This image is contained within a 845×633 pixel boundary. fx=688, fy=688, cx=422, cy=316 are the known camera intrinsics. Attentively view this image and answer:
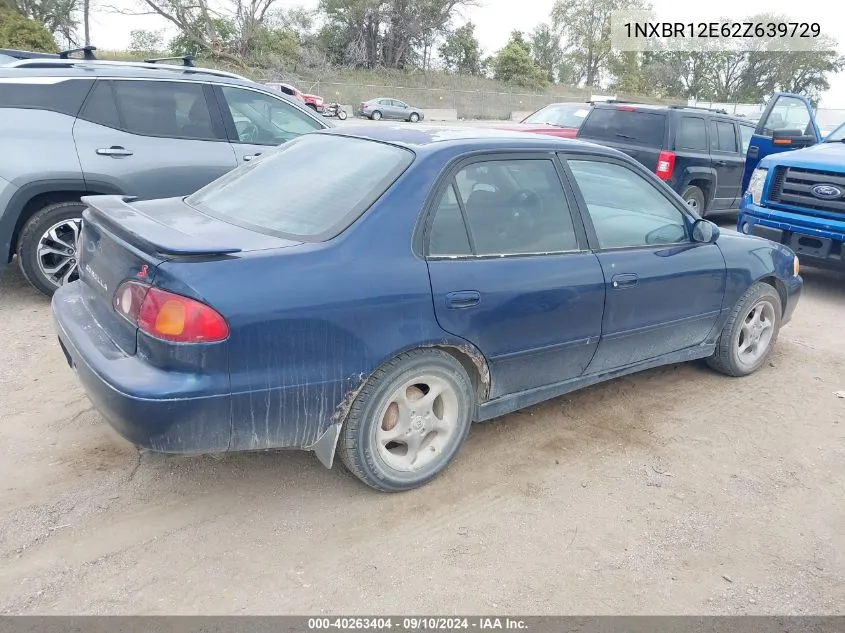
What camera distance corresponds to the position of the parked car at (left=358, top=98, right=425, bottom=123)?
126ft

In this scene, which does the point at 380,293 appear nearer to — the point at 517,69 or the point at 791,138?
the point at 791,138

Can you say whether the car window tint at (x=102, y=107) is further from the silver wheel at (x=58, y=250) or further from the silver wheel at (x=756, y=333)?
the silver wheel at (x=756, y=333)

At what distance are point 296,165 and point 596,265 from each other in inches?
64.5

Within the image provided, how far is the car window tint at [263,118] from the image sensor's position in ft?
20.2

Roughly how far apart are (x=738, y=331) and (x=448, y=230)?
2505mm

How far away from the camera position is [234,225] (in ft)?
10.2

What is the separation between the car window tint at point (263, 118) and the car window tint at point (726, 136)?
649 centimetres

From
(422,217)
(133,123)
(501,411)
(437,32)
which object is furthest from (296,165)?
(437,32)

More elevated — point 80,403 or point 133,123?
point 133,123

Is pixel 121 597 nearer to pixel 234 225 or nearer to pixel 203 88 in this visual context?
pixel 234 225

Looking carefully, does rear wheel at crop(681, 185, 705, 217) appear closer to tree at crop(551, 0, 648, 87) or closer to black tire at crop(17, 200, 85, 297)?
black tire at crop(17, 200, 85, 297)

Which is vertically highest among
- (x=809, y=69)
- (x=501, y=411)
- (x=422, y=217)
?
(x=809, y=69)

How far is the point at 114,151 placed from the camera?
549 cm

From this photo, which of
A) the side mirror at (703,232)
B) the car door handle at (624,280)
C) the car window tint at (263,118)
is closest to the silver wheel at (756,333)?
the side mirror at (703,232)
